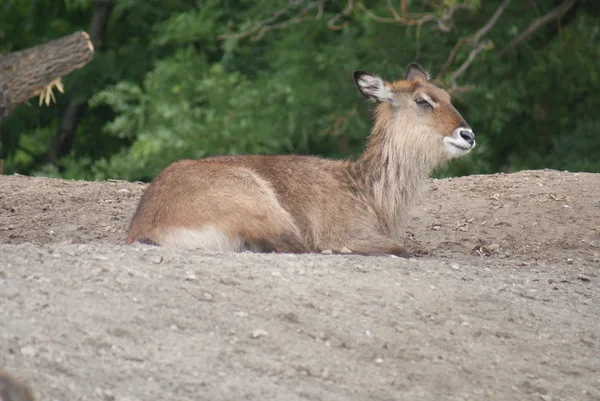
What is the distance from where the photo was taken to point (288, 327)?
Result: 203 inches

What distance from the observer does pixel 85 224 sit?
8.50 meters

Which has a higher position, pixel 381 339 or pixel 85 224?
pixel 381 339

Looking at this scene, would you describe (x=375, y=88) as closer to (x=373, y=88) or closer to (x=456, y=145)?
(x=373, y=88)

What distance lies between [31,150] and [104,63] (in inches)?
90.7

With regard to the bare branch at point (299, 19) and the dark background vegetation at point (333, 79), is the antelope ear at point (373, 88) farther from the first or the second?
the bare branch at point (299, 19)

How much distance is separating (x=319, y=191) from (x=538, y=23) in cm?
764

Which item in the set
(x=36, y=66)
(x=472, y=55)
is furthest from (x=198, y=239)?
(x=472, y=55)

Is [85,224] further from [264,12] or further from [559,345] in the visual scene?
[264,12]

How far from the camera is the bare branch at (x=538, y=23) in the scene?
1411cm

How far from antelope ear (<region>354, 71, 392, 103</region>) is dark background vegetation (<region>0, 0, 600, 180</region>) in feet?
15.9

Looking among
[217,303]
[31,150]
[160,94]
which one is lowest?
[31,150]

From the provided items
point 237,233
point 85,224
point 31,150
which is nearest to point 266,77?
point 31,150

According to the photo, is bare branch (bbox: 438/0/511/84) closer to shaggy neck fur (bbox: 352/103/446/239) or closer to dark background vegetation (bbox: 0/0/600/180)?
dark background vegetation (bbox: 0/0/600/180)

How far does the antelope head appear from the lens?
25.3ft
